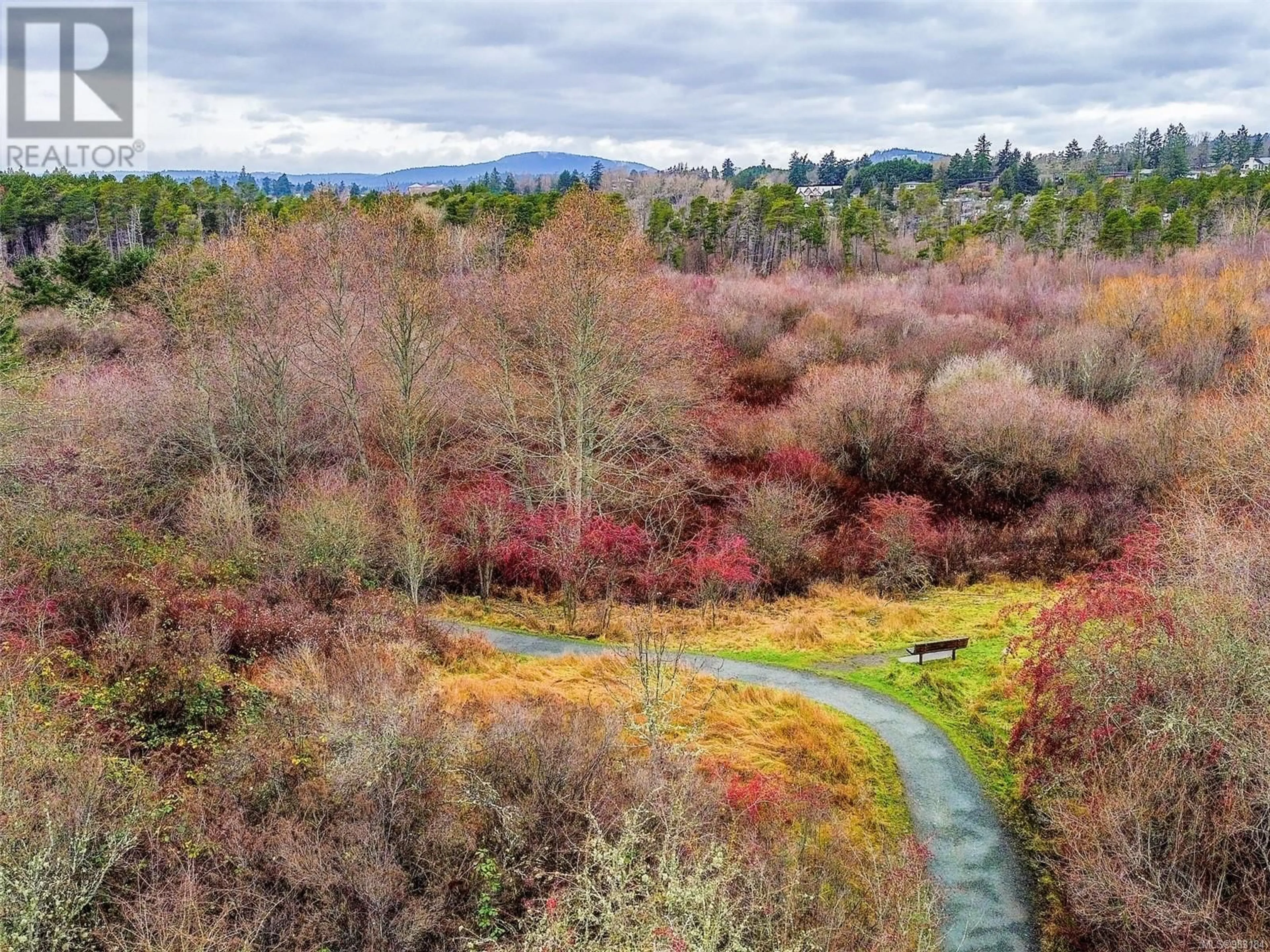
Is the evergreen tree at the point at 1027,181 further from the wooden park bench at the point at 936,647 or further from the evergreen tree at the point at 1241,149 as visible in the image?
the wooden park bench at the point at 936,647

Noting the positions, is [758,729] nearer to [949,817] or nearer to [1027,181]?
[949,817]

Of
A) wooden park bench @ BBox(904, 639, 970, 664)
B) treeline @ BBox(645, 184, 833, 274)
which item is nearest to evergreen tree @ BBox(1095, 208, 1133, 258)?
treeline @ BBox(645, 184, 833, 274)

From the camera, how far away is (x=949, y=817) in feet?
43.9

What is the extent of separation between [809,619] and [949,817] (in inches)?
361

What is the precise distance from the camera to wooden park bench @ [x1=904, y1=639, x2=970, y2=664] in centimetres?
1869

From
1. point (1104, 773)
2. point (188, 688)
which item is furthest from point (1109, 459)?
point (188, 688)

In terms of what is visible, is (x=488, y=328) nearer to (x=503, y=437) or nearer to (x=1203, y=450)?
(x=503, y=437)

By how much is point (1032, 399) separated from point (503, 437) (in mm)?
20284

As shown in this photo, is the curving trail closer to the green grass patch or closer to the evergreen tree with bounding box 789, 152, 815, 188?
the green grass patch

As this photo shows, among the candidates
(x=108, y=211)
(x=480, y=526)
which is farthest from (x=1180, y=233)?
(x=108, y=211)

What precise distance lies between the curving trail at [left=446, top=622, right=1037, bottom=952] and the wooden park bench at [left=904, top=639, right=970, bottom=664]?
1966 millimetres

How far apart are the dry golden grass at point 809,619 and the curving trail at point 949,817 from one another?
1.82 meters

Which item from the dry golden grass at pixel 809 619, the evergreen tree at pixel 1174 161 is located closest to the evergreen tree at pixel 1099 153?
the evergreen tree at pixel 1174 161

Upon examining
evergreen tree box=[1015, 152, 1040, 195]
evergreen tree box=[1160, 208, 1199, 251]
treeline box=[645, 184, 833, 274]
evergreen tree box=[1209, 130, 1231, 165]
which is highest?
evergreen tree box=[1209, 130, 1231, 165]
